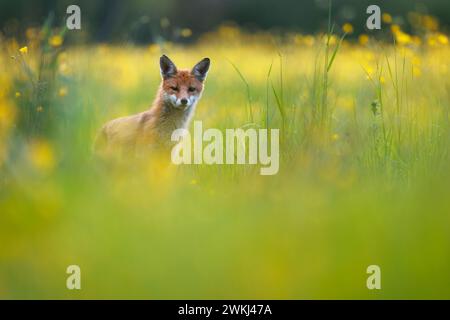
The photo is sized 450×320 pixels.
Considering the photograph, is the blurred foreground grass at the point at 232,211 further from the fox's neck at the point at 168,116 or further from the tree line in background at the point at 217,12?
the tree line in background at the point at 217,12

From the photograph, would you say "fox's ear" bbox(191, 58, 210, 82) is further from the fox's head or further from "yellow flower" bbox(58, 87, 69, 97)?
"yellow flower" bbox(58, 87, 69, 97)

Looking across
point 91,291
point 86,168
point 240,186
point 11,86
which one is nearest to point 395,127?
point 240,186

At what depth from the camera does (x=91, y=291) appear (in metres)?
2.89

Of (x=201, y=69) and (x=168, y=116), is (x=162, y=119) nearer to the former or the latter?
(x=168, y=116)

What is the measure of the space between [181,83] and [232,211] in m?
3.56

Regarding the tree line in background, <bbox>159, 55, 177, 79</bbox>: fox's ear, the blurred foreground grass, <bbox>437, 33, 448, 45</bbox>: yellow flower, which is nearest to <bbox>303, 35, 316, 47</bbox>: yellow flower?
the blurred foreground grass

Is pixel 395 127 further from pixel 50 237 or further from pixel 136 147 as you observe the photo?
pixel 50 237

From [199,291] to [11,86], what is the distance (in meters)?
3.14

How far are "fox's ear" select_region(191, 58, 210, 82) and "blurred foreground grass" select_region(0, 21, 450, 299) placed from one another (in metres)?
1.50

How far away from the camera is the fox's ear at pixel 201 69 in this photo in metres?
6.86

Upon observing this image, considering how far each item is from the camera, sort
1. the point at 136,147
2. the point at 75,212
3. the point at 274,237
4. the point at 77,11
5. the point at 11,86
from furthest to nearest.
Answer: the point at 136,147 < the point at 77,11 < the point at 11,86 < the point at 75,212 < the point at 274,237

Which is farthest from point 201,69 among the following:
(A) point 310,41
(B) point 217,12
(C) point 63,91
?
(B) point 217,12

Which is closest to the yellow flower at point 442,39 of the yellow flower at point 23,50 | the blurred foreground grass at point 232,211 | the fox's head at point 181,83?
the blurred foreground grass at point 232,211

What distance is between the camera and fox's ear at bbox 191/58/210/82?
686 cm
